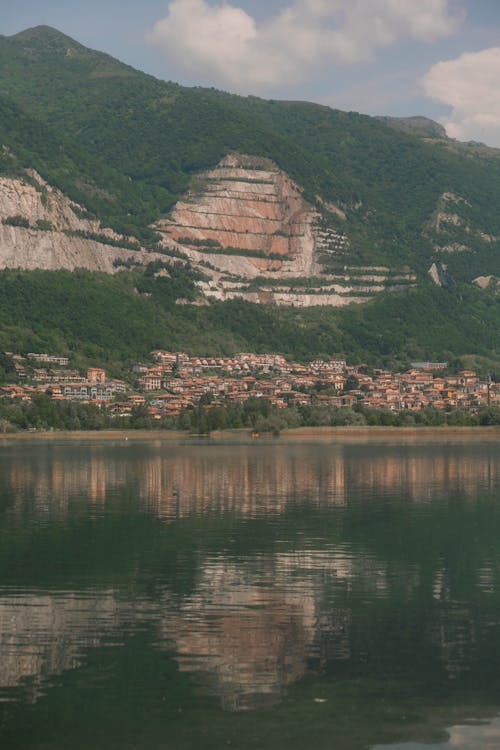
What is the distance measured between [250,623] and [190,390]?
15499 cm

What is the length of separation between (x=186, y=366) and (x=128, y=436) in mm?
56291

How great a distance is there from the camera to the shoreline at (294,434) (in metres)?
138

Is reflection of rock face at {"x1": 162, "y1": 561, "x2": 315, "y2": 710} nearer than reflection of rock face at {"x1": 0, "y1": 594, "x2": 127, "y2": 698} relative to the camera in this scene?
Yes

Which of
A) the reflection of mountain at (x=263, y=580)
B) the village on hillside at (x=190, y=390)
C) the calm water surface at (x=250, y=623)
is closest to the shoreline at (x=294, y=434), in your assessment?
the village on hillside at (x=190, y=390)

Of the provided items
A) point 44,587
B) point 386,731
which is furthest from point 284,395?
point 386,731

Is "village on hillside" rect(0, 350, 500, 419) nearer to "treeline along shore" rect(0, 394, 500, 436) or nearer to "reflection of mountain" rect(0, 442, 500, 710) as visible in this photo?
"treeline along shore" rect(0, 394, 500, 436)

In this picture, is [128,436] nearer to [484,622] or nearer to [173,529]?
[173,529]

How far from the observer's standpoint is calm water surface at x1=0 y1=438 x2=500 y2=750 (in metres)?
20.0

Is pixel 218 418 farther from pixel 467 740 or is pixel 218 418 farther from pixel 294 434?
pixel 467 740

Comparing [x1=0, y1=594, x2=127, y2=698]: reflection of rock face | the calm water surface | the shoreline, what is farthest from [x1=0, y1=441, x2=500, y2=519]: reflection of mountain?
the shoreline

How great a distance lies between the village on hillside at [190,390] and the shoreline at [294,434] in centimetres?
1073

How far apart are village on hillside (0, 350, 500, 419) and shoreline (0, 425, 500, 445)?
10728mm

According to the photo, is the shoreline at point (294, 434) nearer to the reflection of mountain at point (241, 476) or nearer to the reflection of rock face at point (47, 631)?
the reflection of mountain at point (241, 476)

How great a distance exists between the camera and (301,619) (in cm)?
2677
